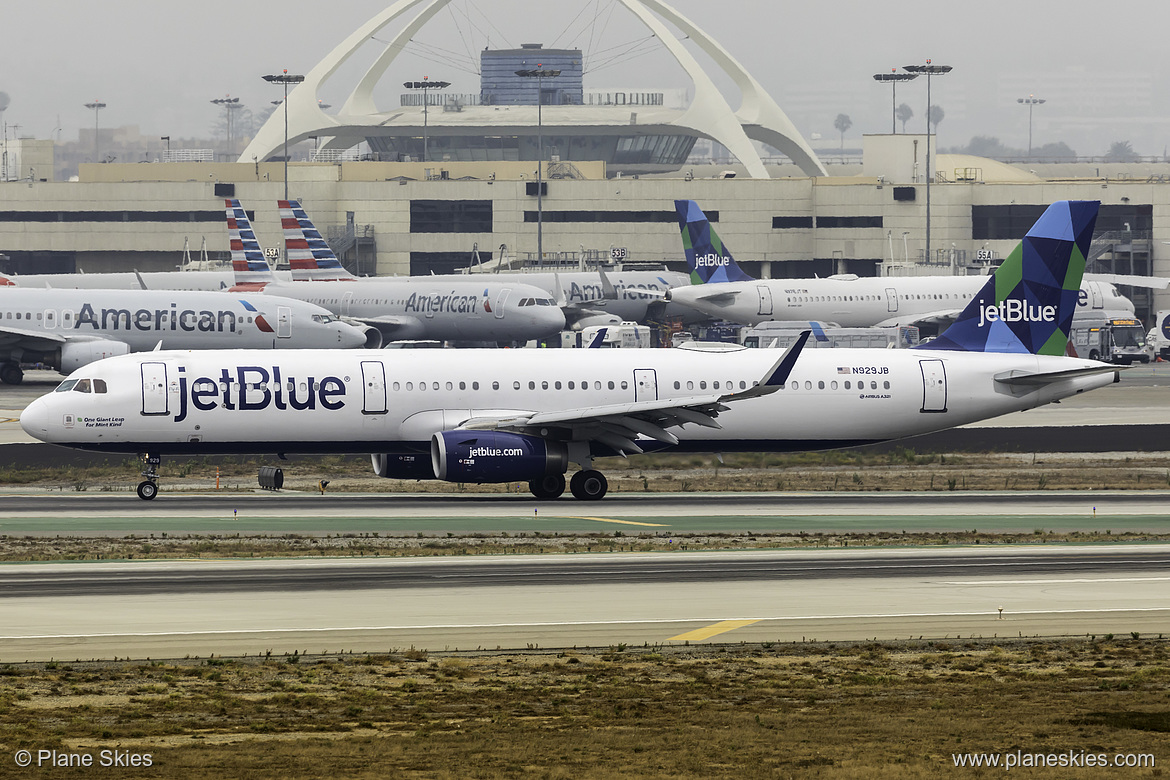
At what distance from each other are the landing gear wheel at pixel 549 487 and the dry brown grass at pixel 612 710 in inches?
797

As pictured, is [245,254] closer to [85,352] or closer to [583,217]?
[85,352]

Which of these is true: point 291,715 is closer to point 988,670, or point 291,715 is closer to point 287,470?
point 988,670

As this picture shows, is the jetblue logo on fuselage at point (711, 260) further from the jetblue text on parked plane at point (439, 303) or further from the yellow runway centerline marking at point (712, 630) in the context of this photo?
the yellow runway centerline marking at point (712, 630)

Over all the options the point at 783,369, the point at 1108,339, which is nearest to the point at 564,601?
the point at 783,369

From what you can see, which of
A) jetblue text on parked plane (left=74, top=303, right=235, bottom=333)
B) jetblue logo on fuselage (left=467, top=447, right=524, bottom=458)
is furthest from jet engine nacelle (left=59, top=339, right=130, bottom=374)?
jetblue logo on fuselage (left=467, top=447, right=524, bottom=458)

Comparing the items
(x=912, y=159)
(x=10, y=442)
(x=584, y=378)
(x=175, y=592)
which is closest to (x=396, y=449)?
(x=584, y=378)

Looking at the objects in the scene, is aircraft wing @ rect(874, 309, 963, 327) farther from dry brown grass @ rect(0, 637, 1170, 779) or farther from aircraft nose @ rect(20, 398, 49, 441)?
dry brown grass @ rect(0, 637, 1170, 779)

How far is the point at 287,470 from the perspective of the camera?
51.2m

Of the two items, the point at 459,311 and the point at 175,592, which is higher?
the point at 459,311

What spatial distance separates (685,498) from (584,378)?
4.63 meters

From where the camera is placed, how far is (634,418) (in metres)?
41.8

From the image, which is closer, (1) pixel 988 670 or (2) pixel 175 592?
(1) pixel 988 670

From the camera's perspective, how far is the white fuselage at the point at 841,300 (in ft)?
327

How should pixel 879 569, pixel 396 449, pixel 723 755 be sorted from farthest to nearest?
pixel 396 449 → pixel 879 569 → pixel 723 755
